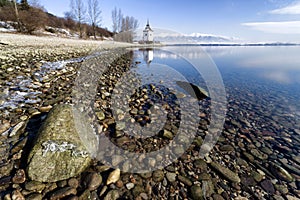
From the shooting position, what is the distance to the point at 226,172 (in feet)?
7.99

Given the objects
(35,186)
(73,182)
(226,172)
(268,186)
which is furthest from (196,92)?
(35,186)

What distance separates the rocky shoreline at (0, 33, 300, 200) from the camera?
1.92 metres

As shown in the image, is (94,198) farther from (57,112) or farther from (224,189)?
(224,189)

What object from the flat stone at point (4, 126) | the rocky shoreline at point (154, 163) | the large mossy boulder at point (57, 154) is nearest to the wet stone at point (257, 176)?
the rocky shoreline at point (154, 163)

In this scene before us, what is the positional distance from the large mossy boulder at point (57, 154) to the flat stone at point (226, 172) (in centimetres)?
192

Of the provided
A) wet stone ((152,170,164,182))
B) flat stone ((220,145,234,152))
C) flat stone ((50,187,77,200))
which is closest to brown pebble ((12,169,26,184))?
flat stone ((50,187,77,200))

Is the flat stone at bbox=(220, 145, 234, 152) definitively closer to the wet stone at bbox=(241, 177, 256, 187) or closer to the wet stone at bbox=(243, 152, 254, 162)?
the wet stone at bbox=(243, 152, 254, 162)

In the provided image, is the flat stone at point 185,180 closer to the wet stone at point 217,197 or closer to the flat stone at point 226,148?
the wet stone at point 217,197

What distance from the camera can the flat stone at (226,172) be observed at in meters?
2.33

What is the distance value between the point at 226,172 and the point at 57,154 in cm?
240

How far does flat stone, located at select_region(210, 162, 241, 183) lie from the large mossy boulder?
1920 mm

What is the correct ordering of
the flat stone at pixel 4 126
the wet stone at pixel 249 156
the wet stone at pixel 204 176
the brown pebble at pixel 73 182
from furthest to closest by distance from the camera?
the wet stone at pixel 249 156, the flat stone at pixel 4 126, the wet stone at pixel 204 176, the brown pebble at pixel 73 182

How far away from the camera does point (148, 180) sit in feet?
7.21

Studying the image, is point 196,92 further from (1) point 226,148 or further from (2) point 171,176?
(2) point 171,176
